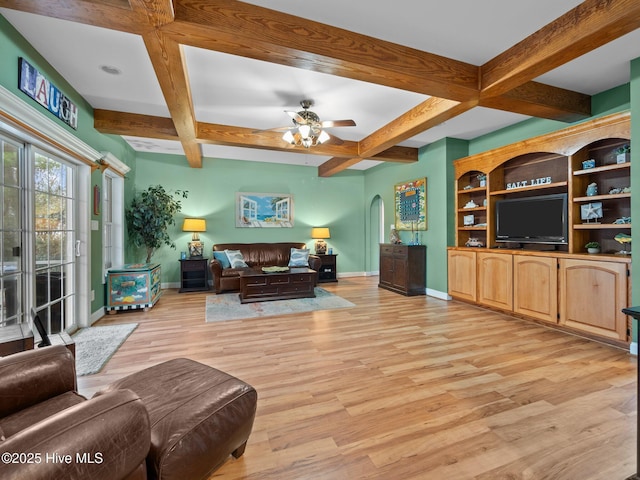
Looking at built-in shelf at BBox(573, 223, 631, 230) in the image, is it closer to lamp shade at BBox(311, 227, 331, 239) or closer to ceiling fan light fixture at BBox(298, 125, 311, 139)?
ceiling fan light fixture at BBox(298, 125, 311, 139)

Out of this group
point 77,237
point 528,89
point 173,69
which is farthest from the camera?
point 77,237

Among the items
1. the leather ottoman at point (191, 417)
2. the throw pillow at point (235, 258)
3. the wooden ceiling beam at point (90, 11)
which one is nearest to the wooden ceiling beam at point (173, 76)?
the wooden ceiling beam at point (90, 11)

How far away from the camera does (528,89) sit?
10.4ft

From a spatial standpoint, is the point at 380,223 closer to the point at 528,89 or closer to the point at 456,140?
the point at 456,140

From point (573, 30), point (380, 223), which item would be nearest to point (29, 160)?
point (573, 30)

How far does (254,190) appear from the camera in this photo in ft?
22.8

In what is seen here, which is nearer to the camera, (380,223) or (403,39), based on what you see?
(403,39)

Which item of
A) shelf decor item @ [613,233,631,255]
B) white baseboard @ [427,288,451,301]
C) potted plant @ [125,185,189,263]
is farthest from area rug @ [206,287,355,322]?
shelf decor item @ [613,233,631,255]

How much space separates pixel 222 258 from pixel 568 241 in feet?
18.4

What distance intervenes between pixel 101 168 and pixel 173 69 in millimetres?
2392

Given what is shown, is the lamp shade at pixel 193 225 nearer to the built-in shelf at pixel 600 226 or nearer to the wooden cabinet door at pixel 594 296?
the wooden cabinet door at pixel 594 296

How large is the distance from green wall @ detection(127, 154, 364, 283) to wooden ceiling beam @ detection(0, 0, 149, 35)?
4.51 m

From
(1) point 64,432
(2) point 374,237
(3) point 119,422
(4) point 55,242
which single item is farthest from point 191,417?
(2) point 374,237

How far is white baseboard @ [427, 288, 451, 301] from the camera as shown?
5.15 meters
